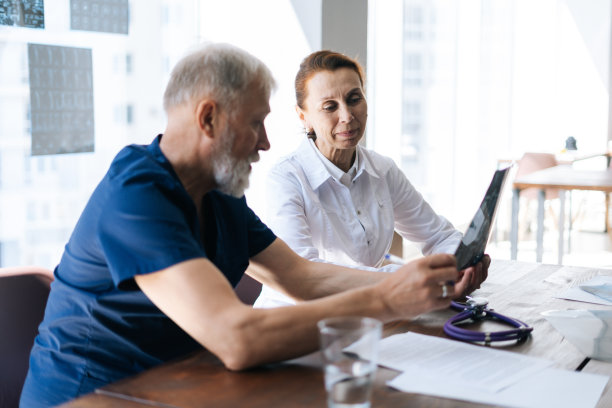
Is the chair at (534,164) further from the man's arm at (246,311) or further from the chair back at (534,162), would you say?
the man's arm at (246,311)

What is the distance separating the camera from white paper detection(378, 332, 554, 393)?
1.15 meters

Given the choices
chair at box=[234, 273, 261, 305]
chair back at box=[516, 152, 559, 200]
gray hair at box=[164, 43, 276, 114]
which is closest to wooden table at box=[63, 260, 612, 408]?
gray hair at box=[164, 43, 276, 114]

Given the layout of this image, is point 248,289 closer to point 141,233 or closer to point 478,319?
point 478,319

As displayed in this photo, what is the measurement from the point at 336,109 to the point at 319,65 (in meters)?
0.17


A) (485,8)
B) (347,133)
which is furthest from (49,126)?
(485,8)

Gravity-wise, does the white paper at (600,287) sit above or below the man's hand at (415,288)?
below

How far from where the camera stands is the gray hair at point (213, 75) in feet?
4.54

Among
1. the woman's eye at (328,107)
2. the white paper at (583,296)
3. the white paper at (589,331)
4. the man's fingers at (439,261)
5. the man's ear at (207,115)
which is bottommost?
Result: the white paper at (583,296)

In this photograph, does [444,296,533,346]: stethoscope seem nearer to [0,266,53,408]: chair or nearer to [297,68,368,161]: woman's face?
[297,68,368,161]: woman's face

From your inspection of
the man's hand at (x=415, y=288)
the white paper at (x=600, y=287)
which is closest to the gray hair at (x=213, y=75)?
the man's hand at (x=415, y=288)

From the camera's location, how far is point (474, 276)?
1.73 metres

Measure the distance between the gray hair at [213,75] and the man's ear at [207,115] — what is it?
0.06 ft

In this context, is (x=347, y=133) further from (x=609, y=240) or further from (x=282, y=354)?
(x=609, y=240)

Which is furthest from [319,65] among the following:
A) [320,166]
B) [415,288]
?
[415,288]
